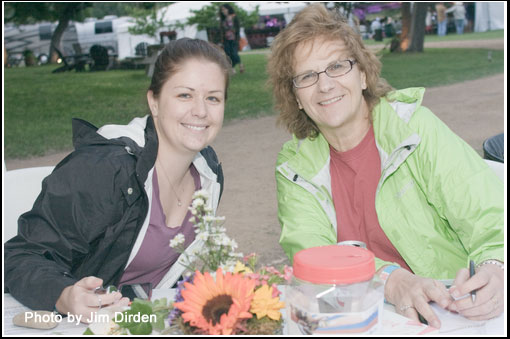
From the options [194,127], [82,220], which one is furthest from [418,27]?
[82,220]

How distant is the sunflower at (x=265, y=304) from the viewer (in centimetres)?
144

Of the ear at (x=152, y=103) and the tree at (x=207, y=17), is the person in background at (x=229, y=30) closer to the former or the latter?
the tree at (x=207, y=17)

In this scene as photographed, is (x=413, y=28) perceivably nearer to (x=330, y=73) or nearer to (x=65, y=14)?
(x=65, y=14)

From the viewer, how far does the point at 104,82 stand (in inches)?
747

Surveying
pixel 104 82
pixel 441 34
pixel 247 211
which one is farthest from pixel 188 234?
pixel 441 34

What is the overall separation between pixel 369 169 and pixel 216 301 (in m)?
1.36

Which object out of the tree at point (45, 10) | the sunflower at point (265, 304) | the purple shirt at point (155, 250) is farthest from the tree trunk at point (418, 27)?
the sunflower at point (265, 304)

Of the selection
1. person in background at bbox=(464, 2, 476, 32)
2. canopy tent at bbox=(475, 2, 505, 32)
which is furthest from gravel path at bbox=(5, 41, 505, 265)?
person in background at bbox=(464, 2, 476, 32)

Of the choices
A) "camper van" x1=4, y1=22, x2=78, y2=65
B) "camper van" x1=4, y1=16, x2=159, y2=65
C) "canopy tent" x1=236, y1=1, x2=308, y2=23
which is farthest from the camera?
"camper van" x1=4, y1=22, x2=78, y2=65

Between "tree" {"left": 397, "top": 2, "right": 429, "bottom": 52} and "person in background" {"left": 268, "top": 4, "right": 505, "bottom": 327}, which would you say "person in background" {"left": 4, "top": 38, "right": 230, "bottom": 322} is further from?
"tree" {"left": 397, "top": 2, "right": 429, "bottom": 52}

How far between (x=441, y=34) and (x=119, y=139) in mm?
39732

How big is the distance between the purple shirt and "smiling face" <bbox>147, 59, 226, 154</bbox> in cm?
20

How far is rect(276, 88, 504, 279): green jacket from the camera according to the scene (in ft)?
7.19

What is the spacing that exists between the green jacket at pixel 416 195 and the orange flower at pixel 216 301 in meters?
0.88
